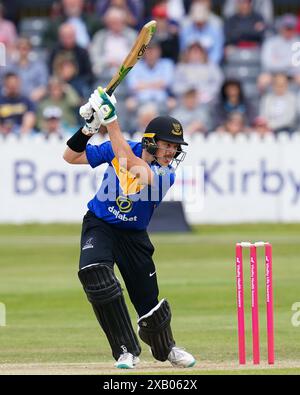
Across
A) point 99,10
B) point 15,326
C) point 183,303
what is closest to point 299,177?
point 99,10

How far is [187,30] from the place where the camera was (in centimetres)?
2172

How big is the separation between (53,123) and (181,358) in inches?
451

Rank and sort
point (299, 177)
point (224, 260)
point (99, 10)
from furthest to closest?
1. point (99, 10)
2. point (299, 177)
3. point (224, 260)

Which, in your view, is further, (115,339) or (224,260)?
(224,260)

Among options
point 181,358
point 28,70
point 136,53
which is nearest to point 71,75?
point 28,70

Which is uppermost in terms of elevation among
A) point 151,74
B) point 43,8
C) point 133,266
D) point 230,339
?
point 43,8

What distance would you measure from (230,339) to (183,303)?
2.06m

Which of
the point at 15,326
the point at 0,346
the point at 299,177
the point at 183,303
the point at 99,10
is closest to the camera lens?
the point at 0,346

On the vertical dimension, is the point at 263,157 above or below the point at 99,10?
below

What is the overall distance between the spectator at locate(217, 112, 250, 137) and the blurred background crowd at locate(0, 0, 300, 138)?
0.9 inches

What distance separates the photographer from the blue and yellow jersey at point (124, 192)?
7.99 m

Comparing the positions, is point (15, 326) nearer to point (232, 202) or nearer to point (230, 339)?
point (230, 339)

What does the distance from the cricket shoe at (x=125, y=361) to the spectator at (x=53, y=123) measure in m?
11.4

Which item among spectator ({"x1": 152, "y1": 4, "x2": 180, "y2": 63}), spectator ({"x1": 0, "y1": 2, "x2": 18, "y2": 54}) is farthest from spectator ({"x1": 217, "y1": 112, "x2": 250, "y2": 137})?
spectator ({"x1": 0, "y1": 2, "x2": 18, "y2": 54})
